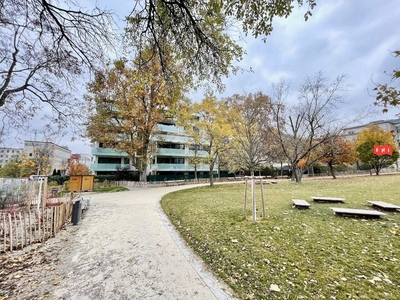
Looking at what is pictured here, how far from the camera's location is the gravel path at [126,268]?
2.83 meters

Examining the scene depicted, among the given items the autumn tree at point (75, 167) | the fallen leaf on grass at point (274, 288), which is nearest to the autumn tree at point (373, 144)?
the fallen leaf on grass at point (274, 288)

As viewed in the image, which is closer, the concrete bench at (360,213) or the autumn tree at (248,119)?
the concrete bench at (360,213)

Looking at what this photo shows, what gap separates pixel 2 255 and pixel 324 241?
23.8 feet

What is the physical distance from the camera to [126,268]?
11.8 ft

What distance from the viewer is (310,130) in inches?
761

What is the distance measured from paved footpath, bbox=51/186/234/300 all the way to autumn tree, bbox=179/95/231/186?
1251cm

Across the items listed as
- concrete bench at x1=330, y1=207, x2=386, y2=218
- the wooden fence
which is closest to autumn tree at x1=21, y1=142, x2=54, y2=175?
the wooden fence

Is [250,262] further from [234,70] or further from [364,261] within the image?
[234,70]

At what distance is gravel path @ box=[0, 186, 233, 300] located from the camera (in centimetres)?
283

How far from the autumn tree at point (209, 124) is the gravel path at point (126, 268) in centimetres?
1263

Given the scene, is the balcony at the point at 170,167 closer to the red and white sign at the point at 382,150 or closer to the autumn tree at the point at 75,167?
the autumn tree at the point at 75,167

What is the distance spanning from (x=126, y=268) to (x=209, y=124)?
600 inches

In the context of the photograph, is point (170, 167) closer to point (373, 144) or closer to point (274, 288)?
point (274, 288)

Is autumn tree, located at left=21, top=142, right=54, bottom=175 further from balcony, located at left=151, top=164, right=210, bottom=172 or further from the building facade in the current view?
balcony, located at left=151, top=164, right=210, bottom=172
